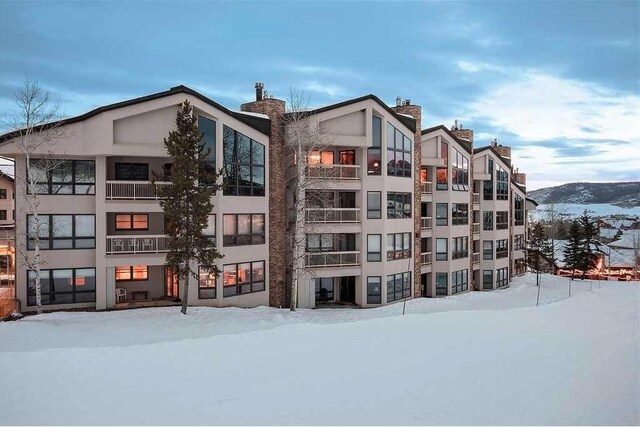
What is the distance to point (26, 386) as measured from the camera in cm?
951

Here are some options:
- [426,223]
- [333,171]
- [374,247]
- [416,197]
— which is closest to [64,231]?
[333,171]

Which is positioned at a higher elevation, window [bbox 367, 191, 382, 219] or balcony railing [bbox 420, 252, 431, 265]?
window [bbox 367, 191, 382, 219]

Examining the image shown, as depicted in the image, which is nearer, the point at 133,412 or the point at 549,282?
the point at 133,412

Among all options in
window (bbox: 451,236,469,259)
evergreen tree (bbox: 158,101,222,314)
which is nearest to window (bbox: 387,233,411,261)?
window (bbox: 451,236,469,259)

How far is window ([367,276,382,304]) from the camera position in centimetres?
2572

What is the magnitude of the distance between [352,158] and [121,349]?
17.6 meters

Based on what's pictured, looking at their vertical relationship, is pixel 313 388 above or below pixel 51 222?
below

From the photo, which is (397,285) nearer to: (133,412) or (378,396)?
(378,396)

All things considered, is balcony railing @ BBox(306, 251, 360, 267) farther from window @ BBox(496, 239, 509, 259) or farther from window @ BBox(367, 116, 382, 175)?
window @ BBox(496, 239, 509, 259)

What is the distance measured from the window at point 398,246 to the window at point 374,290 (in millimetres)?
1490

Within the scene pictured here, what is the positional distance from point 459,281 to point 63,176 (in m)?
26.1

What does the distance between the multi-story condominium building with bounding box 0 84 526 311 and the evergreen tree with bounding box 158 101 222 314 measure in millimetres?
908

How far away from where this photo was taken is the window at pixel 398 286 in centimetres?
2645

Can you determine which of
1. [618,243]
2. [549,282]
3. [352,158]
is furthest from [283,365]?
[618,243]
